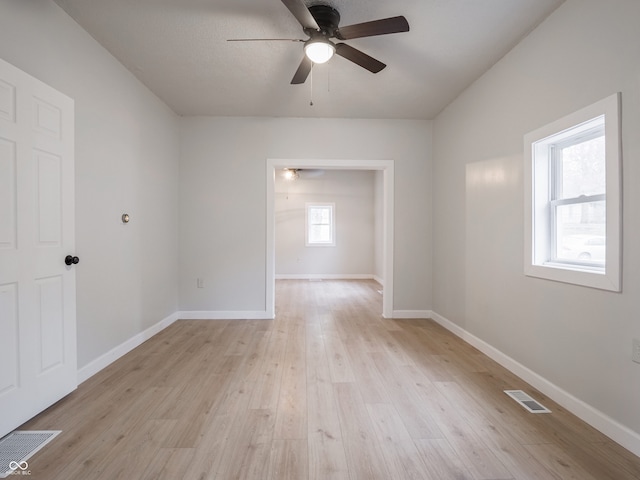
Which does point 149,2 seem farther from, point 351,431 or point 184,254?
point 351,431

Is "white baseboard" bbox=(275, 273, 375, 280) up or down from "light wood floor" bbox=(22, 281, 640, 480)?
up

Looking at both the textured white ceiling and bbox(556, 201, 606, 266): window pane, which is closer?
bbox(556, 201, 606, 266): window pane

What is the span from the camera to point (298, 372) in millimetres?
2486

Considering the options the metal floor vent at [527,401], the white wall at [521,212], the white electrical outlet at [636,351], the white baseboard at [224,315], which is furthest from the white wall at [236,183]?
the white electrical outlet at [636,351]

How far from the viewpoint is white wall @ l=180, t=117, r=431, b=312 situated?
3994 mm

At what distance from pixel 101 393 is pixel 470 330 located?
3.34 m

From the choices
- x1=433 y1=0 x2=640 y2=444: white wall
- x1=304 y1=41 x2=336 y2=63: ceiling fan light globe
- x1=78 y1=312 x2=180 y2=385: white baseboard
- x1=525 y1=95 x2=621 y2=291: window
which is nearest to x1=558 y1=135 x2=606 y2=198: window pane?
x1=525 y1=95 x2=621 y2=291: window

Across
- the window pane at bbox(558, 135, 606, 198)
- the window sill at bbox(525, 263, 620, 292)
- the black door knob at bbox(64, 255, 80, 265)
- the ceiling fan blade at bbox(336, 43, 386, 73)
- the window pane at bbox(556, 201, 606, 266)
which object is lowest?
the window sill at bbox(525, 263, 620, 292)

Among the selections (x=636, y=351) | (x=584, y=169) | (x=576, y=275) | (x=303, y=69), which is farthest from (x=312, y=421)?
(x=303, y=69)

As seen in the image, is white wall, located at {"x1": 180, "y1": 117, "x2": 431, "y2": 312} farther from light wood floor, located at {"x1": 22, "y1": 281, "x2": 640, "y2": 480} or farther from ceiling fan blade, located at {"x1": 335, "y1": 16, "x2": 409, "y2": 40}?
ceiling fan blade, located at {"x1": 335, "y1": 16, "x2": 409, "y2": 40}

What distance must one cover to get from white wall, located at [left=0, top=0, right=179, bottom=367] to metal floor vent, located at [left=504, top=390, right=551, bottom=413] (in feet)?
10.6

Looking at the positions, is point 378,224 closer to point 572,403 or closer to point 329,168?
point 329,168

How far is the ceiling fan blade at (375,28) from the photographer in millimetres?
1877

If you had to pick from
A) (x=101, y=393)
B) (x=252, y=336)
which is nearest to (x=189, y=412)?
(x=101, y=393)
